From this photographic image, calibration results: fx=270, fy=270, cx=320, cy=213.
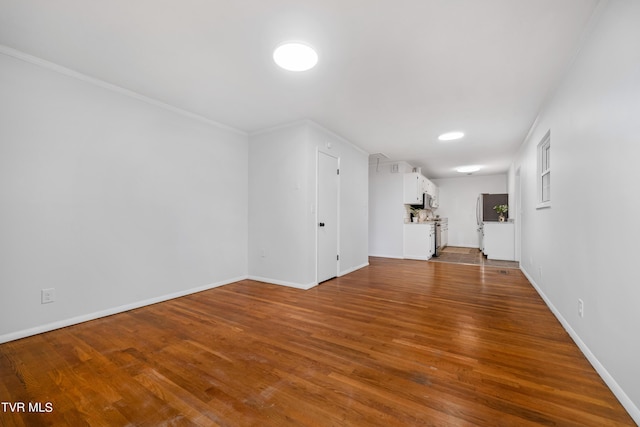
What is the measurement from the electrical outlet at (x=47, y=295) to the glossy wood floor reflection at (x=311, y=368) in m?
0.30

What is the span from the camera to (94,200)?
2771mm

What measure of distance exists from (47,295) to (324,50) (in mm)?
3303

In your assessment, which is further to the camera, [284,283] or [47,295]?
[284,283]

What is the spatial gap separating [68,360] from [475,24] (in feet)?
12.6

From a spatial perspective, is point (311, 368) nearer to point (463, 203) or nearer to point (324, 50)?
point (324, 50)

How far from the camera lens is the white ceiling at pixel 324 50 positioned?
1.83m

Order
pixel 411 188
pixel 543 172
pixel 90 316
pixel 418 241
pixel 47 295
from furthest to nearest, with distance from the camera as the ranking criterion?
pixel 411 188 → pixel 418 241 → pixel 543 172 → pixel 90 316 → pixel 47 295

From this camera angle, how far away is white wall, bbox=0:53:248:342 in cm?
232

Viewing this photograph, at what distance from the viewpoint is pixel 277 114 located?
146 inches

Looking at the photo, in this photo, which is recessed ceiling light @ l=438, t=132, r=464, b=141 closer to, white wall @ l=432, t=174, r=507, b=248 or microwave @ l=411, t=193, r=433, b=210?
microwave @ l=411, t=193, r=433, b=210

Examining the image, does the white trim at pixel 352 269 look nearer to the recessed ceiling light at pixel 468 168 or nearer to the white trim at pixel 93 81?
the white trim at pixel 93 81

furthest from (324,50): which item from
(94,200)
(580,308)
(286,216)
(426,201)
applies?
(426,201)

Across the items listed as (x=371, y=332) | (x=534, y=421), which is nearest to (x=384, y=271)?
(x=371, y=332)

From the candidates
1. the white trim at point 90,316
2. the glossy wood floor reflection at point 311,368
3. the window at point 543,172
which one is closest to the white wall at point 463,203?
the window at point 543,172
